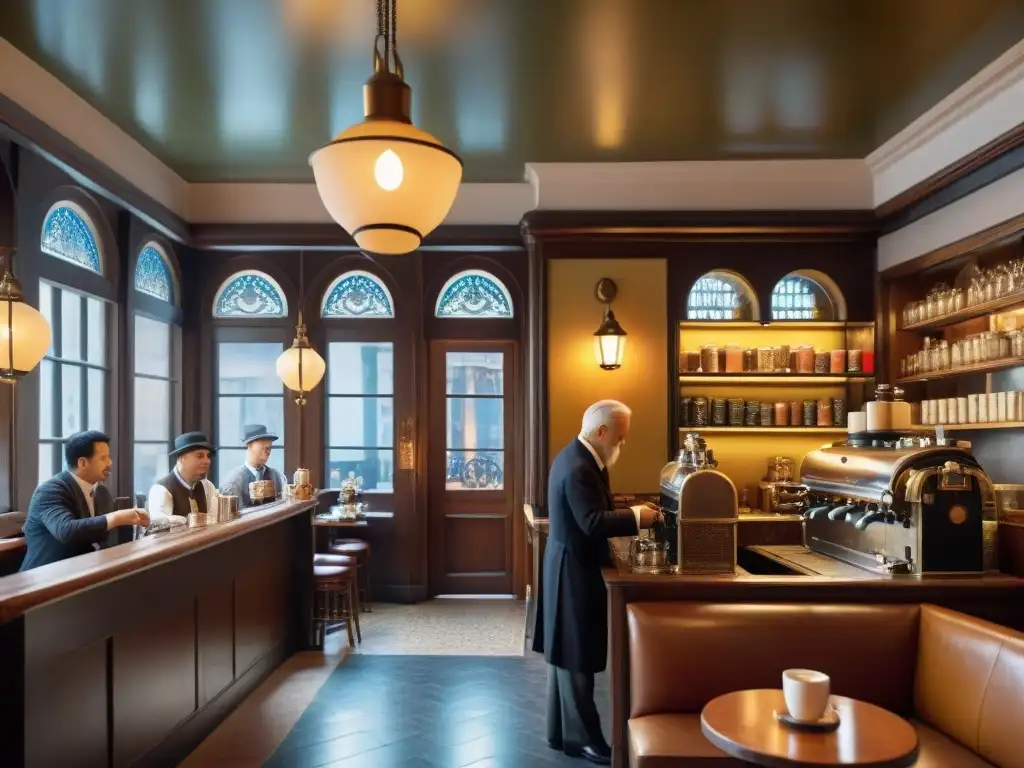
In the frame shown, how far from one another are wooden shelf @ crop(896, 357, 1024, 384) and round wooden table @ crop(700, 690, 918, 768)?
322 cm

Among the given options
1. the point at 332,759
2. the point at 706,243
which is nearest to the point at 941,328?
the point at 706,243

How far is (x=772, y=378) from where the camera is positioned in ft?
22.7

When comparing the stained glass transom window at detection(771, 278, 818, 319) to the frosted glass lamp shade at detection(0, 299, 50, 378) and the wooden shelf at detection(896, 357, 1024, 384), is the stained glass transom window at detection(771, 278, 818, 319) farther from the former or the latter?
the frosted glass lamp shade at detection(0, 299, 50, 378)

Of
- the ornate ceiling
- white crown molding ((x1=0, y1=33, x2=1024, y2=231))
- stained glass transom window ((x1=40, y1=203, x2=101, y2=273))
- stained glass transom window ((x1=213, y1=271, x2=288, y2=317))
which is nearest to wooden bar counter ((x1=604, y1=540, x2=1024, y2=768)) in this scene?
the ornate ceiling

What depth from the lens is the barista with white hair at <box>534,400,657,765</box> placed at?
396 cm

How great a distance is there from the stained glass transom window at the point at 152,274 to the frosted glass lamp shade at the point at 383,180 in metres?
5.15

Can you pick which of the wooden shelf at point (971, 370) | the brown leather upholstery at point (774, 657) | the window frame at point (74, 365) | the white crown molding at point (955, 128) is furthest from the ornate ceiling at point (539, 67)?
the brown leather upholstery at point (774, 657)

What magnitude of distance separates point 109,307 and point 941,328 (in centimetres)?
622

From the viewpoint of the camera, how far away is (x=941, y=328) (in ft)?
21.6

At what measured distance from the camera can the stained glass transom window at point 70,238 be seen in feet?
18.0

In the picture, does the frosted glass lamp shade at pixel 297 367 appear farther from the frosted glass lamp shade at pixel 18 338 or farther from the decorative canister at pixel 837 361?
the decorative canister at pixel 837 361

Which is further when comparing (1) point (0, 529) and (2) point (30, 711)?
(1) point (0, 529)

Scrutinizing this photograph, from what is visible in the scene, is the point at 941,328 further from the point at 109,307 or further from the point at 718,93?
the point at 109,307

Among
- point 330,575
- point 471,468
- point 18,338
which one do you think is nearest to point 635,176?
point 471,468
